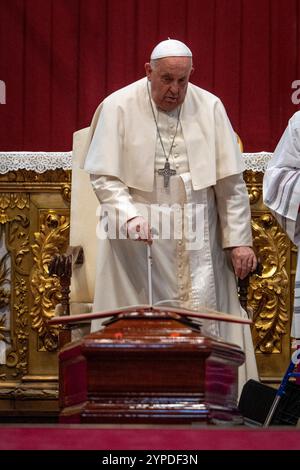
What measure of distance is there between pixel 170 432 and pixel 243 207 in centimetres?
275

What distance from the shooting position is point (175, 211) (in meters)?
5.51

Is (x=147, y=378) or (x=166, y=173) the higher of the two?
(x=166, y=173)

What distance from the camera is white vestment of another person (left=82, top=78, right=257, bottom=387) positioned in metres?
5.51

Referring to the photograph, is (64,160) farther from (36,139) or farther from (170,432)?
(170,432)

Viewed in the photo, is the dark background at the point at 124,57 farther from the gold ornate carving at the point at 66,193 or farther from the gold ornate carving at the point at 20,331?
the gold ornate carving at the point at 20,331

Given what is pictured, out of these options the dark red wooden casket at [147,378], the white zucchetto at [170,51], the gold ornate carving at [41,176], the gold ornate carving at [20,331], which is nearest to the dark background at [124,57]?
the gold ornate carving at [41,176]

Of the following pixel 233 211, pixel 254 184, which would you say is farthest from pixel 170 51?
pixel 254 184

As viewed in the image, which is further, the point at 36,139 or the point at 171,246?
the point at 36,139

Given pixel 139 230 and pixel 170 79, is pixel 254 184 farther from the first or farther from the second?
pixel 139 230

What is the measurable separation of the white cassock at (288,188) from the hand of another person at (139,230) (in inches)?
26.0

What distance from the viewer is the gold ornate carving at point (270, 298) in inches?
273

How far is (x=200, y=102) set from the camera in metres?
5.73

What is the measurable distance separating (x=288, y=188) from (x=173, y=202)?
21.5 inches
